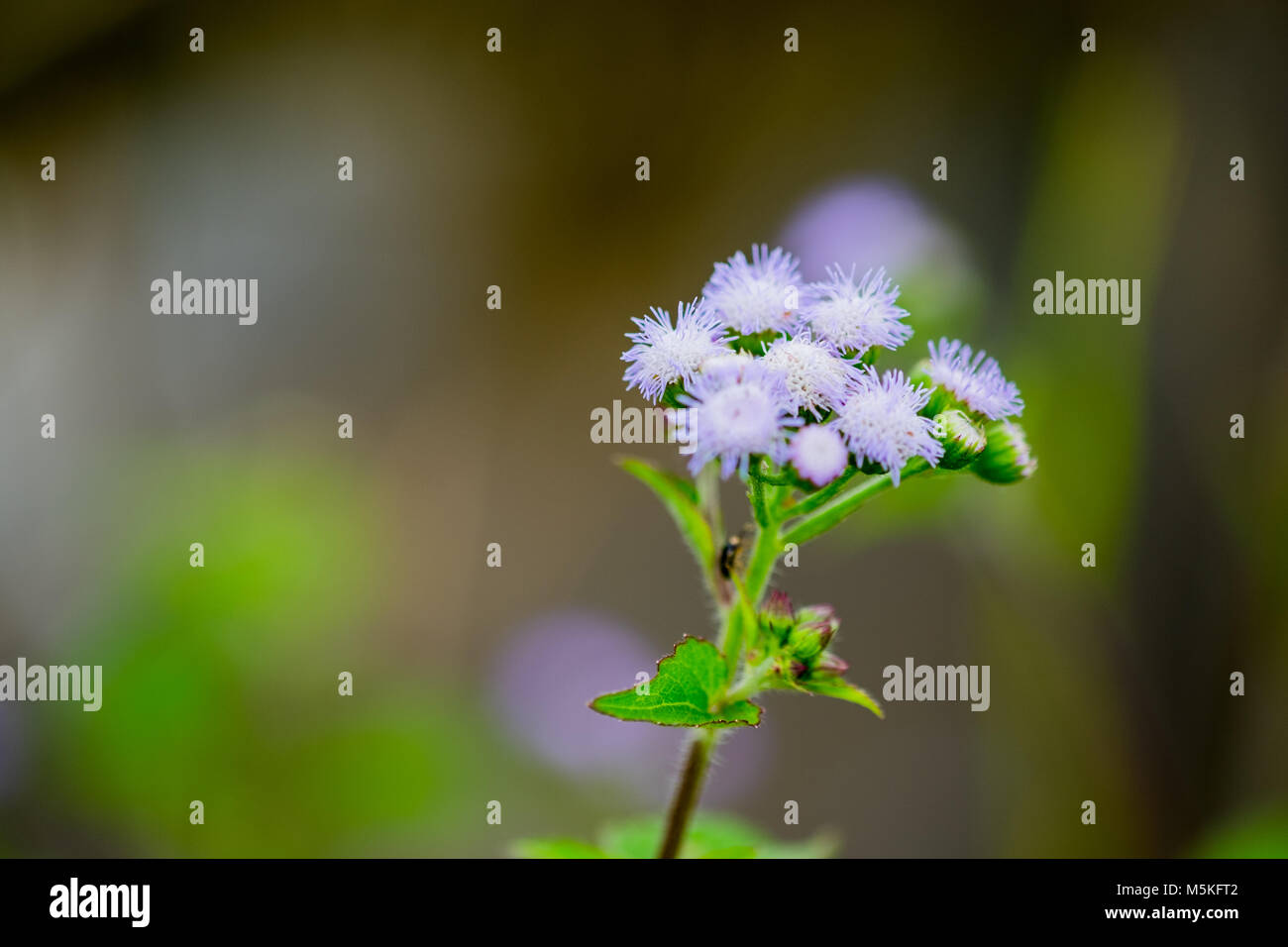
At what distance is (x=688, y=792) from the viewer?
1.09 meters

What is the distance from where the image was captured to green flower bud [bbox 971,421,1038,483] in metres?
1.14

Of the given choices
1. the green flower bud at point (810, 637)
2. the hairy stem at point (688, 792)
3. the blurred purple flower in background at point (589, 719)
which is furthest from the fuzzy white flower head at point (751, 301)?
the blurred purple flower in background at point (589, 719)

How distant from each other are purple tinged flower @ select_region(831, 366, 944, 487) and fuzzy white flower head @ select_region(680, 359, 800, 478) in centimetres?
6

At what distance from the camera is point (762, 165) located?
3.32 m

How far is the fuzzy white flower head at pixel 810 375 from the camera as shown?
102 cm

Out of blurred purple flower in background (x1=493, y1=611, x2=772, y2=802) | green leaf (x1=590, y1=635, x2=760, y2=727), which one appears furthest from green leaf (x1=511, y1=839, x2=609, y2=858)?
blurred purple flower in background (x1=493, y1=611, x2=772, y2=802)

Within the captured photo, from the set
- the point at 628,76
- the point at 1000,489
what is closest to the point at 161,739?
the point at 1000,489

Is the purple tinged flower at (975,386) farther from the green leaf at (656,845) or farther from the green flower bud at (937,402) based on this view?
the green leaf at (656,845)

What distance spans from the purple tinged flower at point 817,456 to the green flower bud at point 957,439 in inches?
6.2

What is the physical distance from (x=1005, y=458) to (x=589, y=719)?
1.56 metres

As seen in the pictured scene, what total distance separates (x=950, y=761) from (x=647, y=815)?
99cm

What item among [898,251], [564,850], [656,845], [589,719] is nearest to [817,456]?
[564,850]

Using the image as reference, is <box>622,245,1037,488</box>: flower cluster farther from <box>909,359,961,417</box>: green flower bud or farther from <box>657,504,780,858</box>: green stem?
<box>657,504,780,858</box>: green stem
